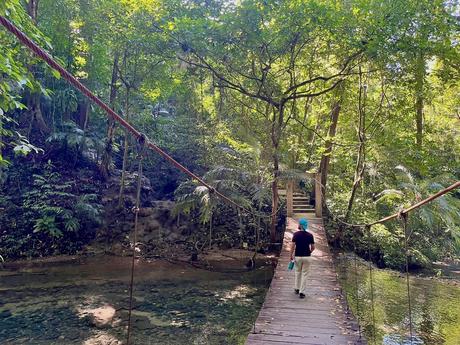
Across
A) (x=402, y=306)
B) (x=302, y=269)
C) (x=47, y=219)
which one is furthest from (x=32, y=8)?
(x=402, y=306)

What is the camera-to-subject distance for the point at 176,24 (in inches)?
282

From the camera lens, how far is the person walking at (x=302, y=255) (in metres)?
4.73

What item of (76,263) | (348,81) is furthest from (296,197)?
(76,263)

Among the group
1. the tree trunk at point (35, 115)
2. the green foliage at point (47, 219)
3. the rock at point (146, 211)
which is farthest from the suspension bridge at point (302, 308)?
the tree trunk at point (35, 115)

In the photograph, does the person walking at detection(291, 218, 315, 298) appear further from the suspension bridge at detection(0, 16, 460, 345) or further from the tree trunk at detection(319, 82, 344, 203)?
the tree trunk at detection(319, 82, 344, 203)

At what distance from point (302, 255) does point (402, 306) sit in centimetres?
353

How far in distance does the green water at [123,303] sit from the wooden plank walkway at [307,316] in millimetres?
1347

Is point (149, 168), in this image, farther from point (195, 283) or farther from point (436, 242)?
point (436, 242)

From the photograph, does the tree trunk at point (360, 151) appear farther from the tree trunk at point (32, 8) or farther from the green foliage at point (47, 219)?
the tree trunk at point (32, 8)

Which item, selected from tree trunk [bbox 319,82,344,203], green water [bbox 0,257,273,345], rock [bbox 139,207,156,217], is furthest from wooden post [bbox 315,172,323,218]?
rock [bbox 139,207,156,217]

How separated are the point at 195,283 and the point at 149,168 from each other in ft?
23.2

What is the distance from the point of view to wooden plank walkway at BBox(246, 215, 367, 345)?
3.48m

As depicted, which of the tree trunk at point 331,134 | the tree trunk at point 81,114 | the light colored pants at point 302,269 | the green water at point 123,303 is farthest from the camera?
the tree trunk at point 81,114

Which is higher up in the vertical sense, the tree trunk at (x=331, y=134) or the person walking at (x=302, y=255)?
the tree trunk at (x=331, y=134)
